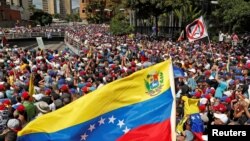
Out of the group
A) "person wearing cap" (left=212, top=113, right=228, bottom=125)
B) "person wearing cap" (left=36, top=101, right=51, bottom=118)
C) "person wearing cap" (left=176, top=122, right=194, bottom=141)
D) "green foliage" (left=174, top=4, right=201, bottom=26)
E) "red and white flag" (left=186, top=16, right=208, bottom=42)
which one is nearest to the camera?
"person wearing cap" (left=176, top=122, right=194, bottom=141)

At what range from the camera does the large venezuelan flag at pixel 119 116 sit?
495 centimetres

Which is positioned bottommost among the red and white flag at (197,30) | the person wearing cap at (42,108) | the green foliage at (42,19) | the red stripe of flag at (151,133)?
the green foliage at (42,19)

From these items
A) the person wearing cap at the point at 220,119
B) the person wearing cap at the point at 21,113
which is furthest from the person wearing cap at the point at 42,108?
the person wearing cap at the point at 220,119

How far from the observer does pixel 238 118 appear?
846 centimetres

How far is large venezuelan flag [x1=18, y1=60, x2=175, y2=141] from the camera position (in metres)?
4.95

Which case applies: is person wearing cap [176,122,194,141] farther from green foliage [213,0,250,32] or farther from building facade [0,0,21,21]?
building facade [0,0,21,21]

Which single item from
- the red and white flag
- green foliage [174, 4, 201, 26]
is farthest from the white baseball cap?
green foliage [174, 4, 201, 26]

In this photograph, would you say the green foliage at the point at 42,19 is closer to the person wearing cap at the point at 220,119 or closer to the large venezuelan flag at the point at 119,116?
the person wearing cap at the point at 220,119

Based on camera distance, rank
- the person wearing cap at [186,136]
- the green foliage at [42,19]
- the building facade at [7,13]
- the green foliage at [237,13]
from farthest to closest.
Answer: the green foliage at [42,19]
the building facade at [7,13]
the green foliage at [237,13]
the person wearing cap at [186,136]

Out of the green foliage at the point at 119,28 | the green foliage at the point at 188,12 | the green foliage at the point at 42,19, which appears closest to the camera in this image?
the green foliage at the point at 188,12

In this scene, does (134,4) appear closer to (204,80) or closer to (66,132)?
(204,80)

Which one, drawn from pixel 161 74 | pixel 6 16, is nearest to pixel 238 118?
pixel 161 74

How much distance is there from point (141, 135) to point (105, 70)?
9951 millimetres

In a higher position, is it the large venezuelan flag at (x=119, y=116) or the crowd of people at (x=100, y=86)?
the large venezuelan flag at (x=119, y=116)
